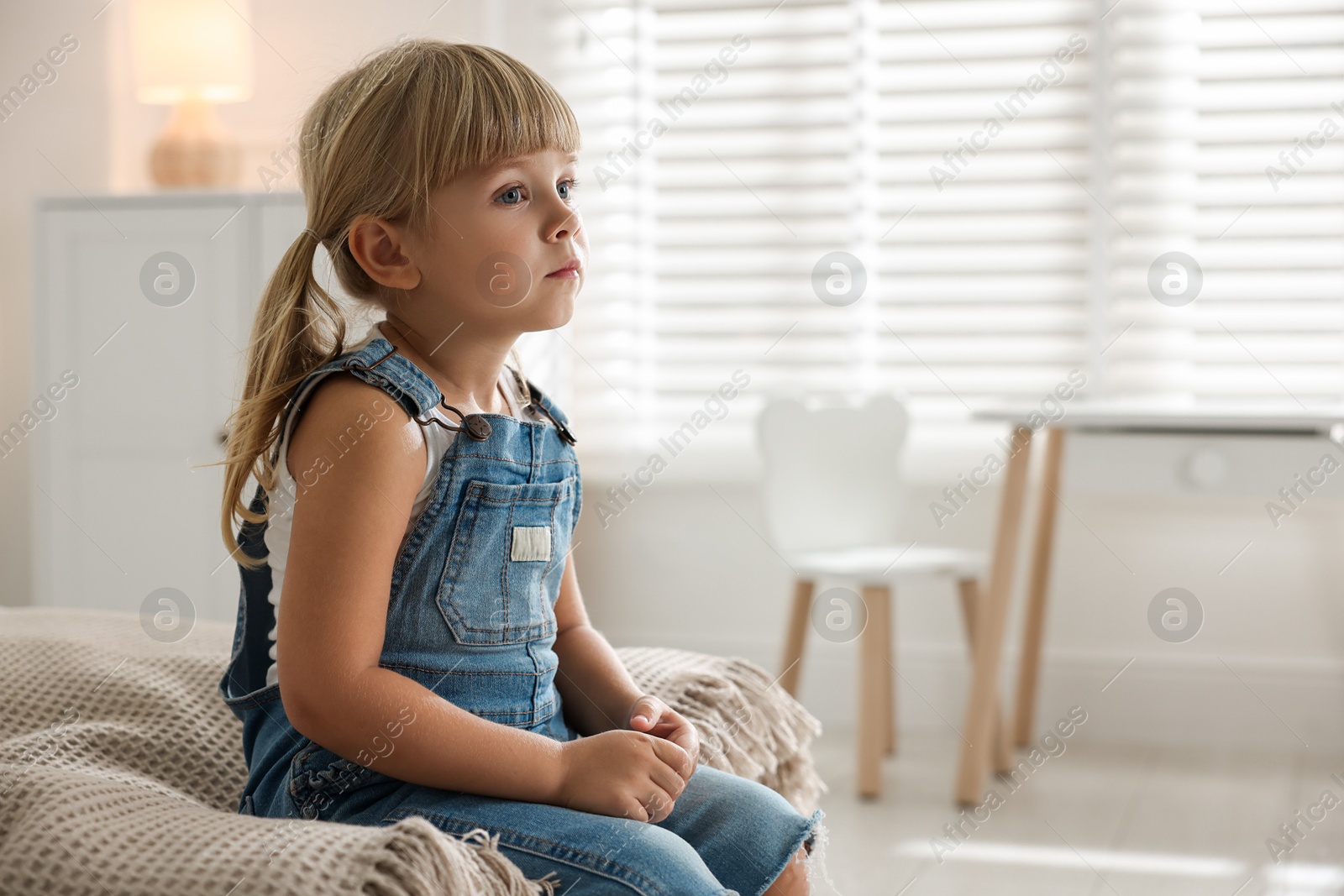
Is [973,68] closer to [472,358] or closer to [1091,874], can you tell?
[1091,874]

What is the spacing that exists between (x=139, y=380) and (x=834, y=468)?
4.25ft

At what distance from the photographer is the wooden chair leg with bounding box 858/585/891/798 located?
1935mm

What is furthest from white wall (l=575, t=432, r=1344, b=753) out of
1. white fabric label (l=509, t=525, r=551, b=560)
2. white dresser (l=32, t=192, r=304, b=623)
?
white fabric label (l=509, t=525, r=551, b=560)

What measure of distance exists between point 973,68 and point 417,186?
1.88 m

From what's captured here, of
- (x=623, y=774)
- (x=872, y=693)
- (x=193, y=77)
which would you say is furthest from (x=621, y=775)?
(x=193, y=77)

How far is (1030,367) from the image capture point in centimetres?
243

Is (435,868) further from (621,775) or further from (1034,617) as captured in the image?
(1034,617)

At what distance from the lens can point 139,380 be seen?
231cm

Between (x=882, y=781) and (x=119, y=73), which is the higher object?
(x=119, y=73)

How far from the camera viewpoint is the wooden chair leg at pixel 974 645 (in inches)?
81.3

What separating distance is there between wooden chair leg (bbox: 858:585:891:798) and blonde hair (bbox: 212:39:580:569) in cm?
123

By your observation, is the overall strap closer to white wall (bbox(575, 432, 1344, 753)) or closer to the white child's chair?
the white child's chair

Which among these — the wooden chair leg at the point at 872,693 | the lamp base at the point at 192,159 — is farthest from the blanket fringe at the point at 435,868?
the lamp base at the point at 192,159

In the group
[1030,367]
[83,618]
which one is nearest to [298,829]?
[83,618]
